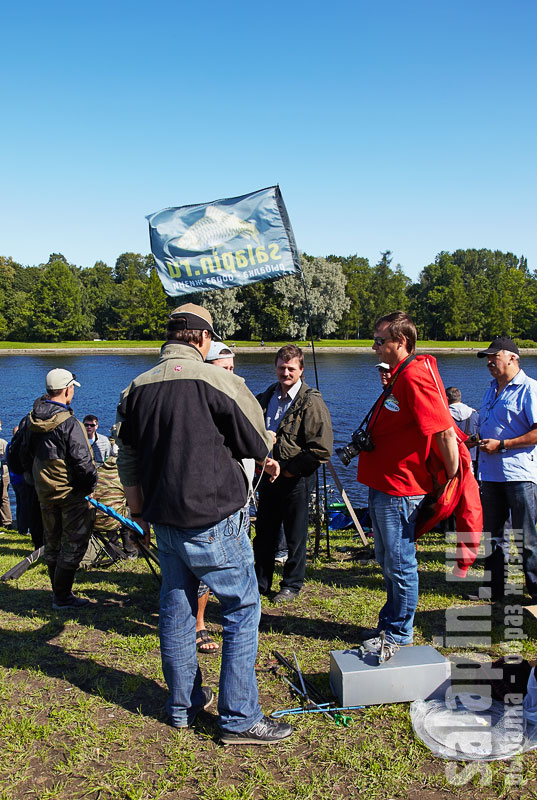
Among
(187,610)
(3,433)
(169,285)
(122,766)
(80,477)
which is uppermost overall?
(169,285)

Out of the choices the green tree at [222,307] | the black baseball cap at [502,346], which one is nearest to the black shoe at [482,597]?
the black baseball cap at [502,346]

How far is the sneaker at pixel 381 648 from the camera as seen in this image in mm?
3354

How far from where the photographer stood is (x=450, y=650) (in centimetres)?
402

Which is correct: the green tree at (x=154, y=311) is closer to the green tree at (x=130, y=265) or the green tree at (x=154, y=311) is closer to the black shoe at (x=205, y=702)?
the green tree at (x=130, y=265)

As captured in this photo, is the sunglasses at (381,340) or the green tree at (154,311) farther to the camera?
the green tree at (154,311)

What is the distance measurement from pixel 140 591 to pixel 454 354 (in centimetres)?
6689

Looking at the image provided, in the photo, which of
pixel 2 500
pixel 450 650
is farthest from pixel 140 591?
pixel 2 500

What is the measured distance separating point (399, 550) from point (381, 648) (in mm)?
600

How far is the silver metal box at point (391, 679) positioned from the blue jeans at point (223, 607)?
1.80 feet

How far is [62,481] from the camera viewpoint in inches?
191

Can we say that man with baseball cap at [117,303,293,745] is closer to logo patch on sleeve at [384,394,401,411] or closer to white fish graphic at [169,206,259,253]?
logo patch on sleeve at [384,394,401,411]

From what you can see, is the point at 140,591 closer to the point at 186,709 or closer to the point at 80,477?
the point at 80,477

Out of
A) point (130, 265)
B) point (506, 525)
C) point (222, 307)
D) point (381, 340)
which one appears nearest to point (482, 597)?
point (506, 525)

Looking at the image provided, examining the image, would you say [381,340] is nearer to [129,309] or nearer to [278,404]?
[278,404]
